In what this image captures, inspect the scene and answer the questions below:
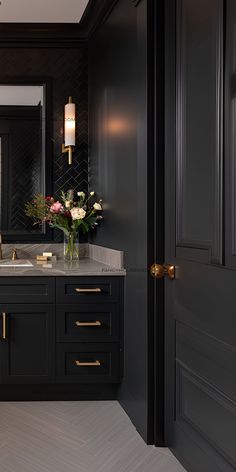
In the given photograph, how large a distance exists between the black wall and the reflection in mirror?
1.60ft

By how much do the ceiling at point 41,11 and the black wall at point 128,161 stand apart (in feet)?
0.71

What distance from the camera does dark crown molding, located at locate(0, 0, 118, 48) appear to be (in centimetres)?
370

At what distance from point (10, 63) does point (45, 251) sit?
4.76ft

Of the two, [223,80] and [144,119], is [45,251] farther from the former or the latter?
[223,80]

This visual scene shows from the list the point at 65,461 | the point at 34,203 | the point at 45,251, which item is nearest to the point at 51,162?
the point at 34,203

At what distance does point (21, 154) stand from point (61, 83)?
0.63 m

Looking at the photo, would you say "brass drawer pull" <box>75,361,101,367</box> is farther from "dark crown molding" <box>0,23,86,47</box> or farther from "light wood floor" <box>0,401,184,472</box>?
"dark crown molding" <box>0,23,86,47</box>

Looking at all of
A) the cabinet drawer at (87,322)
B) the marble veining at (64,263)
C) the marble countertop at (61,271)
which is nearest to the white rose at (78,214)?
the marble veining at (64,263)

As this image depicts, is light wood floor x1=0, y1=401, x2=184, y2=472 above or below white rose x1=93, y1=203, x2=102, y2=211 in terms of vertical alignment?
below

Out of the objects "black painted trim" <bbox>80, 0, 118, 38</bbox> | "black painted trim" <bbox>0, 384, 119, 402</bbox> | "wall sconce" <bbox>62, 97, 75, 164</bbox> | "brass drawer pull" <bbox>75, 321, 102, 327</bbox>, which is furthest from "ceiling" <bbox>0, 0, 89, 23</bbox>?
"black painted trim" <bbox>0, 384, 119, 402</bbox>

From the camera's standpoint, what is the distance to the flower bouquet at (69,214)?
11.6 feet

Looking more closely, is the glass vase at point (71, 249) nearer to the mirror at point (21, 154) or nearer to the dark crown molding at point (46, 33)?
the mirror at point (21, 154)

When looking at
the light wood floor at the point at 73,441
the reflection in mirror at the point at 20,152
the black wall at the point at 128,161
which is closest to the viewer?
the light wood floor at the point at 73,441

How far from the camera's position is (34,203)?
12.6 feet
